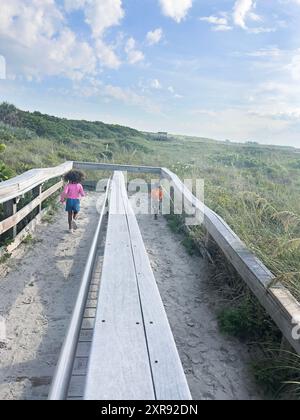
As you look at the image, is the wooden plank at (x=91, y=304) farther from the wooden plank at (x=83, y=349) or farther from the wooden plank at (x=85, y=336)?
the wooden plank at (x=83, y=349)

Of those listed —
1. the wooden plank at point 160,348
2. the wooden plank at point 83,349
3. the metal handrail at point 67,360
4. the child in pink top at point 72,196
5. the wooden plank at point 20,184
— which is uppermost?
the wooden plank at point 20,184

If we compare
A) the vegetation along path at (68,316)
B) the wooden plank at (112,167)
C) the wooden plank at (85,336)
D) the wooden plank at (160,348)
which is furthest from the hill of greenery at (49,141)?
the wooden plank at (160,348)

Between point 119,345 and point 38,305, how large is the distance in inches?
89.6

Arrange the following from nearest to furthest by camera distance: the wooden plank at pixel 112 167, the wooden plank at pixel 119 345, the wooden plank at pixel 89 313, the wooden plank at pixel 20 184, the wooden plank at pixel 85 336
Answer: the wooden plank at pixel 119 345
the wooden plank at pixel 85 336
the wooden plank at pixel 89 313
the wooden plank at pixel 20 184
the wooden plank at pixel 112 167

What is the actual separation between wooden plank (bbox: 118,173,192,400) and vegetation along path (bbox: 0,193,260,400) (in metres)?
0.81

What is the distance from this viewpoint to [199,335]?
384 centimetres

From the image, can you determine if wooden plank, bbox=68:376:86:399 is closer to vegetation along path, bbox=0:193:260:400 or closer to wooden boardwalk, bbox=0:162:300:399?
wooden boardwalk, bbox=0:162:300:399

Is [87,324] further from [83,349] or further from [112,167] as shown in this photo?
[112,167]

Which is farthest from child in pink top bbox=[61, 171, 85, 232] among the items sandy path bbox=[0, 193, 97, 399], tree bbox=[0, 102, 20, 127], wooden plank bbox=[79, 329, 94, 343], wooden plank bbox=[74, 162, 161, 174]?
tree bbox=[0, 102, 20, 127]

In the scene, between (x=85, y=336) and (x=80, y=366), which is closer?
(x=80, y=366)

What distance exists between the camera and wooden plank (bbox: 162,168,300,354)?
285 cm

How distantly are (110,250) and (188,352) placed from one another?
4.27 feet

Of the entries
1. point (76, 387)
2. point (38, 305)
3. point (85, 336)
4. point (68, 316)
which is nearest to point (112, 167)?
point (38, 305)

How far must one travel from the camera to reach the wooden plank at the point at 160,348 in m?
1.91
